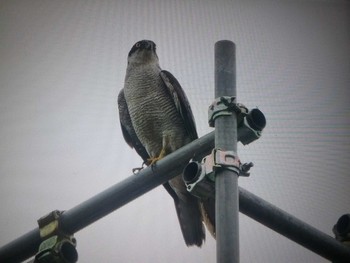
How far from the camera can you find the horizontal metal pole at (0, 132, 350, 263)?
226 centimetres

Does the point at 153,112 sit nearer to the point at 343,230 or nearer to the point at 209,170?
the point at 343,230

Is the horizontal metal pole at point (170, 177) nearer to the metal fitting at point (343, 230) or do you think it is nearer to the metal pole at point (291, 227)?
the metal pole at point (291, 227)

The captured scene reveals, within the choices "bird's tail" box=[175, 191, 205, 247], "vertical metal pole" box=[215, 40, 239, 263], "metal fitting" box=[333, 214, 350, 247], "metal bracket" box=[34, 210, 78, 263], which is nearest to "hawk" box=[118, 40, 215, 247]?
"bird's tail" box=[175, 191, 205, 247]

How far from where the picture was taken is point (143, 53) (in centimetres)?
666

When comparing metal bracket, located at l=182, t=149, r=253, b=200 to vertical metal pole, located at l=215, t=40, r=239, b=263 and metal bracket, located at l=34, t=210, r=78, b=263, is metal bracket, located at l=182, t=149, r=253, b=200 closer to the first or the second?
vertical metal pole, located at l=215, t=40, r=239, b=263

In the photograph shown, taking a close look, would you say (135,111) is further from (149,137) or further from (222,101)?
(222,101)

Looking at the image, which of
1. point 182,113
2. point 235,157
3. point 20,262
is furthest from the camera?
point 182,113

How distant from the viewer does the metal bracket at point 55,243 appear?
8.16 ft

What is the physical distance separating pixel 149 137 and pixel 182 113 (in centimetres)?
48

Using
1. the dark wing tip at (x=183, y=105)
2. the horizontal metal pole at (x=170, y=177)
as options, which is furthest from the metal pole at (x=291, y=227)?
the dark wing tip at (x=183, y=105)

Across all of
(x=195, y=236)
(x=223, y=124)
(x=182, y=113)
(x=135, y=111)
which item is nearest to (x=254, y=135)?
(x=223, y=124)

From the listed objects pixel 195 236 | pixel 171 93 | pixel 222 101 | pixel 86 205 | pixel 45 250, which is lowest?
pixel 45 250

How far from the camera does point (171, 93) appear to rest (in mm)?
5934

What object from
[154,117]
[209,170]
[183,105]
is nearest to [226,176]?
[209,170]
